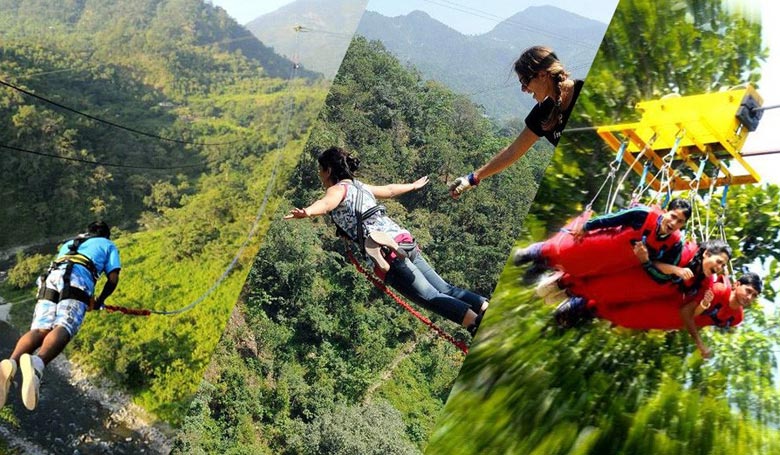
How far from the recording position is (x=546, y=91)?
390 cm

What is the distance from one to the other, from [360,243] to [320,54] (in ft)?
12.4

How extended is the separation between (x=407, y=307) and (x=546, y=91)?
4.21ft

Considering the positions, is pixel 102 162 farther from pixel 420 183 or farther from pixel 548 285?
pixel 548 285

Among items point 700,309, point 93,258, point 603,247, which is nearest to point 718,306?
point 700,309

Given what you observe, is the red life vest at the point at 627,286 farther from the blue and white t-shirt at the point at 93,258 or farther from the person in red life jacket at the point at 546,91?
the blue and white t-shirt at the point at 93,258

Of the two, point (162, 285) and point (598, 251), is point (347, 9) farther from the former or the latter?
point (598, 251)

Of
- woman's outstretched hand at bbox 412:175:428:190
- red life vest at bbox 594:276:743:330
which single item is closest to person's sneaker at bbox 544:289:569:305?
red life vest at bbox 594:276:743:330

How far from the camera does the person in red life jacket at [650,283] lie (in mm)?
3062

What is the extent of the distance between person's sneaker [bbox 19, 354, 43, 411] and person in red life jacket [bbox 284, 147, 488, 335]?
189 centimetres

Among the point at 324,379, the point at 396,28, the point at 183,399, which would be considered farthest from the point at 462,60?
the point at 183,399

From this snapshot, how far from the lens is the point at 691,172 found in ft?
10.8

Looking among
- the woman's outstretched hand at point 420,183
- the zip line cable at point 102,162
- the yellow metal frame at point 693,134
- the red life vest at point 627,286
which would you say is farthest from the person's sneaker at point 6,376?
the yellow metal frame at point 693,134

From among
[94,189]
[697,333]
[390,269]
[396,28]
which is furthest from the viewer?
[94,189]

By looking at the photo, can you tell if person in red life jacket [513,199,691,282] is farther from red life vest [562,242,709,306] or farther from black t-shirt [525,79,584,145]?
black t-shirt [525,79,584,145]
